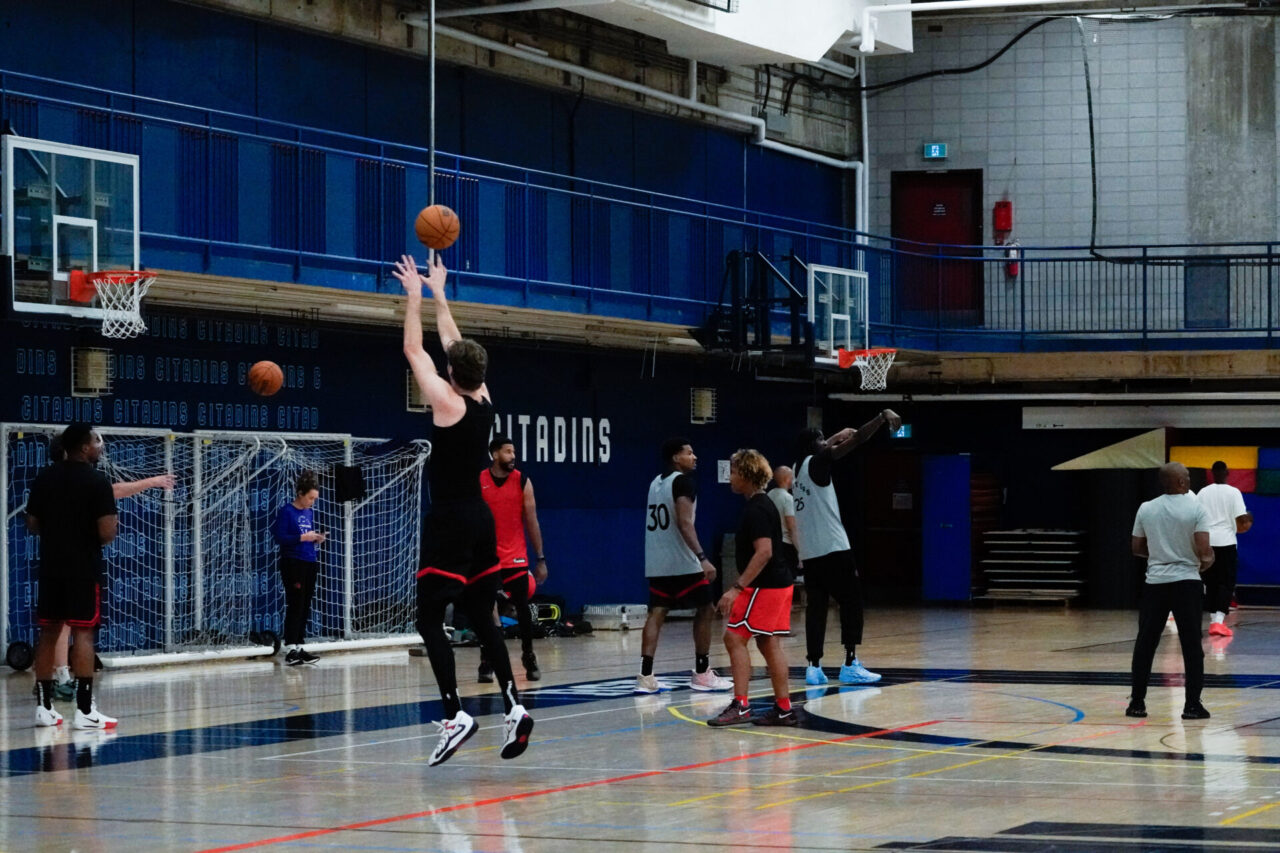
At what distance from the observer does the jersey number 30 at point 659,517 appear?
1537 centimetres

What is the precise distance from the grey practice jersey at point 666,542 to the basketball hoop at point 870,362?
446 inches

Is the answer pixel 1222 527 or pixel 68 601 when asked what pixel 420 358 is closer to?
pixel 68 601

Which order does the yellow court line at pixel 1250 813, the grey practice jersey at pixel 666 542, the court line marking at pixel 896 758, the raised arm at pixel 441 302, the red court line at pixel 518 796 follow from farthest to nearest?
the grey practice jersey at pixel 666 542 → the raised arm at pixel 441 302 → the court line marking at pixel 896 758 → the yellow court line at pixel 1250 813 → the red court line at pixel 518 796

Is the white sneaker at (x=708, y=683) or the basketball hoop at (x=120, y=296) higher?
the basketball hoop at (x=120, y=296)

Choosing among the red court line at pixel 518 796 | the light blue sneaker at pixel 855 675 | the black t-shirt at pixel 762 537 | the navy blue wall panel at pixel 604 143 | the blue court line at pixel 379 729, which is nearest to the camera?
the red court line at pixel 518 796

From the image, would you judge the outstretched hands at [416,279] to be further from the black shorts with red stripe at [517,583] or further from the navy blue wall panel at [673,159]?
the navy blue wall panel at [673,159]

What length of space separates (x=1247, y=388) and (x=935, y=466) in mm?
4879

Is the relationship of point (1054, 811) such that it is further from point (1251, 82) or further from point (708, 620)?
point (1251, 82)

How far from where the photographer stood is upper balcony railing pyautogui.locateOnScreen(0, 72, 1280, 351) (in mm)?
18375

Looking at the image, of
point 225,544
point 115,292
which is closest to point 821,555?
point 115,292

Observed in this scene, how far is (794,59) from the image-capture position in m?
27.6


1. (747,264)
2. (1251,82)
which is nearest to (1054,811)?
(747,264)

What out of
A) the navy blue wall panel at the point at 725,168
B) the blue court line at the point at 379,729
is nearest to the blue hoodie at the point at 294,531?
the blue court line at the point at 379,729

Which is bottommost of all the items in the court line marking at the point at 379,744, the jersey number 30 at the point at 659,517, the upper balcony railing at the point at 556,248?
the court line marking at the point at 379,744
